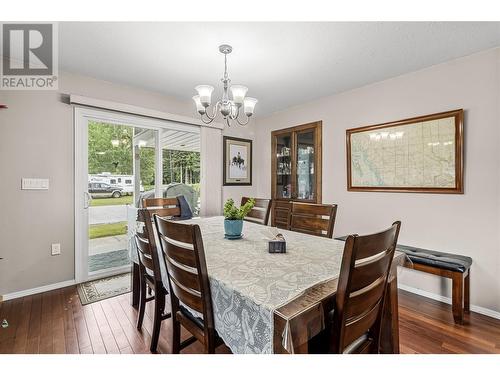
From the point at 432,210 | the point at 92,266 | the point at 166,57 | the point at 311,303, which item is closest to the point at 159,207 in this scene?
the point at 92,266

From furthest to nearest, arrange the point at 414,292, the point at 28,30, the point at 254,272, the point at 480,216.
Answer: the point at 414,292 → the point at 480,216 → the point at 28,30 → the point at 254,272

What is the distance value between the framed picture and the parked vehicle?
1.60 meters

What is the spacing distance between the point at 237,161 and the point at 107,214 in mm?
2110

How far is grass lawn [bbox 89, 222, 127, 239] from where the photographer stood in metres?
3.02

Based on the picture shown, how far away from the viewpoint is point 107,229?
3178mm

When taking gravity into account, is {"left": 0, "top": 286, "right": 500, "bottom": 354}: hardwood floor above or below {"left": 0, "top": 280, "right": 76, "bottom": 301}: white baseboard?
below

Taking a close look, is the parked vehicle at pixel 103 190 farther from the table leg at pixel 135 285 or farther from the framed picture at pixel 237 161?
the framed picture at pixel 237 161

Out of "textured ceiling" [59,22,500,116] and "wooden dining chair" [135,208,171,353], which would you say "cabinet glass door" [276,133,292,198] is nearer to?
"textured ceiling" [59,22,500,116]

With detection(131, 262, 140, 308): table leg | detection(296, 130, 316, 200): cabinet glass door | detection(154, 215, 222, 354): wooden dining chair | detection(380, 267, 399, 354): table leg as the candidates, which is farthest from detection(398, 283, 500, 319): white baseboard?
detection(131, 262, 140, 308): table leg

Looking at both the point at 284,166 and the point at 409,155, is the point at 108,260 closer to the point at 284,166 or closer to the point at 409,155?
the point at 284,166

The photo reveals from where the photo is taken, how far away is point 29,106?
2.49 metres

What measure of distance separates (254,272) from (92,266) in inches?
108

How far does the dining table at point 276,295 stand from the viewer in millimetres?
854
